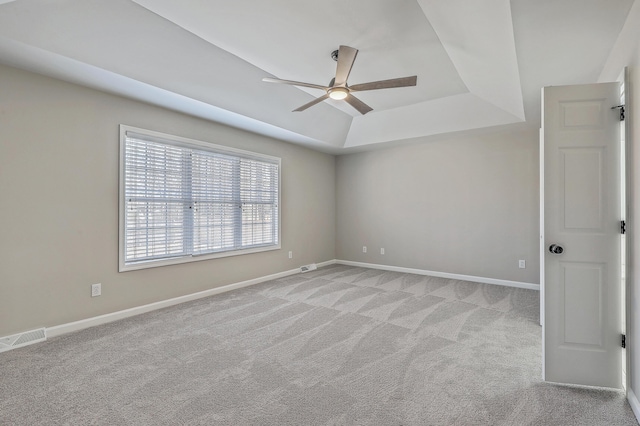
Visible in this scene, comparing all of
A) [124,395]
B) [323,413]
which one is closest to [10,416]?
[124,395]

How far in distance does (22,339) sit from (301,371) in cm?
254

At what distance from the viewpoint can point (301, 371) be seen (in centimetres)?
227

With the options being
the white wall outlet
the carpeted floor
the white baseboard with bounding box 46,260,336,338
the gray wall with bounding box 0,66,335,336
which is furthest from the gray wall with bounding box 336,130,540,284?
the white wall outlet

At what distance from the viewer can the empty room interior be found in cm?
197

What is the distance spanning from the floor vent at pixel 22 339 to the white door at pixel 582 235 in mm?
4197

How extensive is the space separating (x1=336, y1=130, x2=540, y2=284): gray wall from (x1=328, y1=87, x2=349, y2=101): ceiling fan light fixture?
2.98 metres

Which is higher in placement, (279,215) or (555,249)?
(279,215)

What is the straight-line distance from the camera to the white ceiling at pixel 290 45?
2.17 metres

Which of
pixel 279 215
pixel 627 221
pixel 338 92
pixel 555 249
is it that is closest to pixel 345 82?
pixel 338 92

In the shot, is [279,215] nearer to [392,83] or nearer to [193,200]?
[193,200]

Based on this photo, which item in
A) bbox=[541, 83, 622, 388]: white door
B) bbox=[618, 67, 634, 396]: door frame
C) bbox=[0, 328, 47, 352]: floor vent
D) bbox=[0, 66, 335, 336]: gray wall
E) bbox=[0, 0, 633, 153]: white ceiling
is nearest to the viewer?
bbox=[618, 67, 634, 396]: door frame

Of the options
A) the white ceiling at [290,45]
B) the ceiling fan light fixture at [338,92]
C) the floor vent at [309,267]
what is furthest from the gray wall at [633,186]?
the floor vent at [309,267]

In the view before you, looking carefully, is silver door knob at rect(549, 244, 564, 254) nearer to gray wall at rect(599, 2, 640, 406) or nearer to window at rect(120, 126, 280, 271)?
gray wall at rect(599, 2, 640, 406)

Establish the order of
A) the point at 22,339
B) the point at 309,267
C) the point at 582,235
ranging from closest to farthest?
the point at 582,235
the point at 22,339
the point at 309,267
